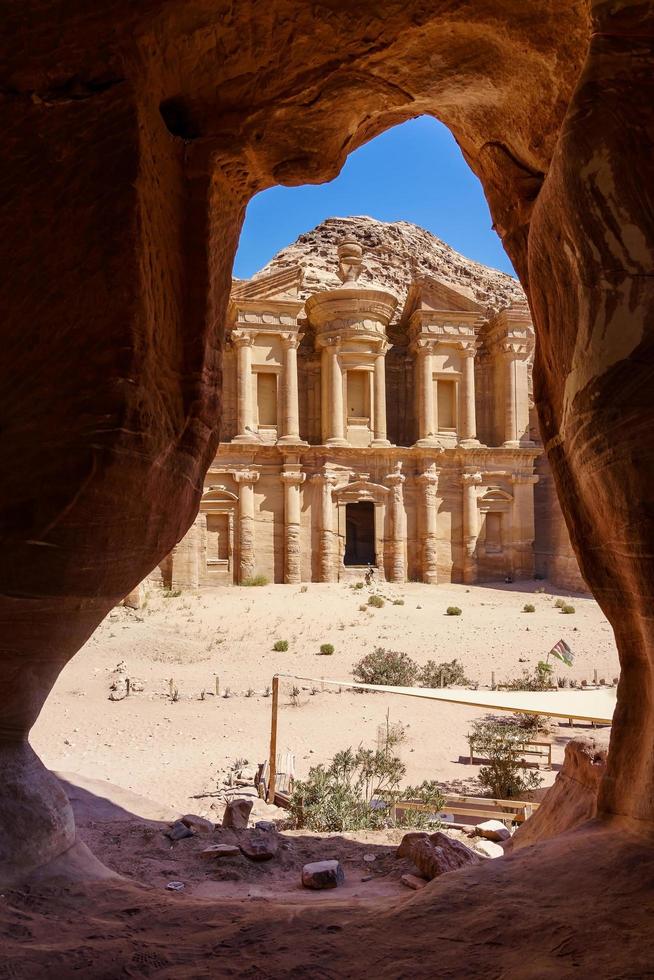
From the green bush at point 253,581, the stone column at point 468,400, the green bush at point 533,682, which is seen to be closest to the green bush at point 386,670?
the green bush at point 533,682

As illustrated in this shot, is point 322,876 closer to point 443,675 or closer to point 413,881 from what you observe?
point 413,881

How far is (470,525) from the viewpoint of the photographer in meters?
22.9

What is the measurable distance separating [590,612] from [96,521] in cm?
1730

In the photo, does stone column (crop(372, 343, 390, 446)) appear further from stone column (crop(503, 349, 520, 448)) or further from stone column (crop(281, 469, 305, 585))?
stone column (crop(503, 349, 520, 448))

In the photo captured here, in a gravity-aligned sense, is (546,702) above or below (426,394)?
below

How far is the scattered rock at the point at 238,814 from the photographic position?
17.3 feet

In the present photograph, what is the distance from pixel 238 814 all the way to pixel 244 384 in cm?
1783

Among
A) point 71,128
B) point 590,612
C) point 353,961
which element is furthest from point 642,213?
point 590,612

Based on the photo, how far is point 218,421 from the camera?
4297 mm

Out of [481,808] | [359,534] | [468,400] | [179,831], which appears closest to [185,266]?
[179,831]

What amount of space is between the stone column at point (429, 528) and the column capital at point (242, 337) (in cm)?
801

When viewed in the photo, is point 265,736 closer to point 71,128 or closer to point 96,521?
point 96,521

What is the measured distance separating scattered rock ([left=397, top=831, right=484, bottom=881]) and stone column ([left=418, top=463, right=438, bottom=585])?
60.0ft

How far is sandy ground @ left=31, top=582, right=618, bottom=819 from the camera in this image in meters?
7.48
